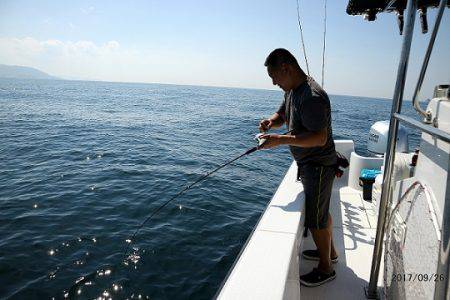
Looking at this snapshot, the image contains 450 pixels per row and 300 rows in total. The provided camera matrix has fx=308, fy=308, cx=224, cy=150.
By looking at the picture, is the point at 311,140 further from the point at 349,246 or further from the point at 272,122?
the point at 349,246

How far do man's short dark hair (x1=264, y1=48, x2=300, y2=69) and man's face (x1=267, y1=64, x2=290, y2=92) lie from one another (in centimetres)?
3

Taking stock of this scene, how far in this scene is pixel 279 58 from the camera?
2402 mm

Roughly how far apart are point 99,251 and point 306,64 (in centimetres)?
413

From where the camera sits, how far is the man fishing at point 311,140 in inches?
88.3

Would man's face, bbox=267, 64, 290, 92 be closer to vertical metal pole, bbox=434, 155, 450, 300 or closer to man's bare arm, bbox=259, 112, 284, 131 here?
man's bare arm, bbox=259, 112, 284, 131

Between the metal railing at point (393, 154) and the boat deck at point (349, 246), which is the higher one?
the metal railing at point (393, 154)

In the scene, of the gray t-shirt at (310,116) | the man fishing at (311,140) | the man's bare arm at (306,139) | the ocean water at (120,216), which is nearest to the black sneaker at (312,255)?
the man fishing at (311,140)

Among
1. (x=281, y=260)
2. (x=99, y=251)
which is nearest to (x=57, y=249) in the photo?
(x=99, y=251)

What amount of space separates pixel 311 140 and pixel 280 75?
1.96ft

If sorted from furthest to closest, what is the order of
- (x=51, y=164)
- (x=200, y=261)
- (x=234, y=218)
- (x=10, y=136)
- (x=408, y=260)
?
(x=10, y=136) → (x=51, y=164) → (x=234, y=218) → (x=200, y=261) → (x=408, y=260)

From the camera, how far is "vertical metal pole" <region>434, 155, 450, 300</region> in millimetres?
1121

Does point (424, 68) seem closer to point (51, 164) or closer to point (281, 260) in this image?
point (281, 260)

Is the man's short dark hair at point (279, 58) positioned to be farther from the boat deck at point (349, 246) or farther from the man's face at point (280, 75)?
the boat deck at point (349, 246)

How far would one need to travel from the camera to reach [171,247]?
5.00m
